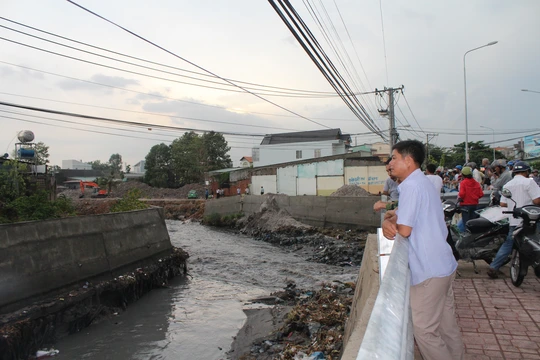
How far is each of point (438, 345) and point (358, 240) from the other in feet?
50.3

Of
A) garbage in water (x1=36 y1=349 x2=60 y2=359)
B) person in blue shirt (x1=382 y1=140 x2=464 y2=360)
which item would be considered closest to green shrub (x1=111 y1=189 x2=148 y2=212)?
garbage in water (x1=36 y1=349 x2=60 y2=359)

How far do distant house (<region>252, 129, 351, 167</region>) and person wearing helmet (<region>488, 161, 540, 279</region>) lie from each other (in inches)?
1495

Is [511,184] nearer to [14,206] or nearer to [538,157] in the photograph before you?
[14,206]

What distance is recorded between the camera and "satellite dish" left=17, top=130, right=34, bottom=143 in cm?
1484

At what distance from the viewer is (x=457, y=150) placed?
50969 millimetres

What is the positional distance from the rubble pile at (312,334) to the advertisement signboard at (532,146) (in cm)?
3774

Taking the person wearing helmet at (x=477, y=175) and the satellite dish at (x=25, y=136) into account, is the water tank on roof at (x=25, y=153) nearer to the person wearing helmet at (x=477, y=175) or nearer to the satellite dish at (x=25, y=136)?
the satellite dish at (x=25, y=136)

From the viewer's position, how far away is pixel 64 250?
8133 mm

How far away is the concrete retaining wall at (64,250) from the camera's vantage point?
6.95 m

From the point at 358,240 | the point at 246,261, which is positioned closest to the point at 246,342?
the point at 246,261

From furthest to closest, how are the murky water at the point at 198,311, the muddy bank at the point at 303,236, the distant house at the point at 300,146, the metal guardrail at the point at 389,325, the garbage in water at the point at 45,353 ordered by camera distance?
the distant house at the point at 300,146
the muddy bank at the point at 303,236
the murky water at the point at 198,311
the garbage in water at the point at 45,353
the metal guardrail at the point at 389,325

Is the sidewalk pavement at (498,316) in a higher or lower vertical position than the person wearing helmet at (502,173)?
lower

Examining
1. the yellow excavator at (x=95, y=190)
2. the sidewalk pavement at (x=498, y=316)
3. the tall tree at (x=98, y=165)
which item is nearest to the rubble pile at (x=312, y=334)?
the sidewalk pavement at (x=498, y=316)

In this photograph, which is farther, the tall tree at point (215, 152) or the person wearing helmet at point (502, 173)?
the tall tree at point (215, 152)
